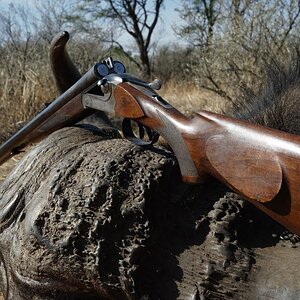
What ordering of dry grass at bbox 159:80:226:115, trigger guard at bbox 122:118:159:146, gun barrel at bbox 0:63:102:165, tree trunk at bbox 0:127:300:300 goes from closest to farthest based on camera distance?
tree trunk at bbox 0:127:300:300, trigger guard at bbox 122:118:159:146, gun barrel at bbox 0:63:102:165, dry grass at bbox 159:80:226:115

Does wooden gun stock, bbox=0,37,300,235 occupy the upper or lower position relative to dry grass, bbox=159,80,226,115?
upper

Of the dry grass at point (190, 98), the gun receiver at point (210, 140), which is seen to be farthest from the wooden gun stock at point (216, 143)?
the dry grass at point (190, 98)

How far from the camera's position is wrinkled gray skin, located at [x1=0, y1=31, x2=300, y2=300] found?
150cm

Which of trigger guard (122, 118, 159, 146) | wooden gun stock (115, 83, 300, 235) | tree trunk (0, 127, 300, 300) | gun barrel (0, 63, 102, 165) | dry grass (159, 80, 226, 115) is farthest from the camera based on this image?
dry grass (159, 80, 226, 115)

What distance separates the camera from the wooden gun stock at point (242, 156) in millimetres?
1354

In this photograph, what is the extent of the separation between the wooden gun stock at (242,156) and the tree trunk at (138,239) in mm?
100

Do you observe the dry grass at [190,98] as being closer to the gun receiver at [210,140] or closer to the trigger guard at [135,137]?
the gun receiver at [210,140]

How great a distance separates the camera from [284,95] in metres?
2.11

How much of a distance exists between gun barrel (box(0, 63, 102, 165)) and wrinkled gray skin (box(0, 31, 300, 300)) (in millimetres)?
388

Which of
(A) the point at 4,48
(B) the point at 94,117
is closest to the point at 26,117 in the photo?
(A) the point at 4,48

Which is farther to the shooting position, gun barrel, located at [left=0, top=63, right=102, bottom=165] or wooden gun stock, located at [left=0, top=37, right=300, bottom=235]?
gun barrel, located at [left=0, top=63, right=102, bottom=165]

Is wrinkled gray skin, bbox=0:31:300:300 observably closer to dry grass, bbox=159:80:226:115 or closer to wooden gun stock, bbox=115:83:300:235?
wooden gun stock, bbox=115:83:300:235

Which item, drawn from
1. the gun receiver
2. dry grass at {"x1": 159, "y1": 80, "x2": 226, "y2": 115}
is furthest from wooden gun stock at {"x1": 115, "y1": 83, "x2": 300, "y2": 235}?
dry grass at {"x1": 159, "y1": 80, "x2": 226, "y2": 115}

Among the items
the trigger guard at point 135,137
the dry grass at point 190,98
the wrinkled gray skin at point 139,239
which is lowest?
the dry grass at point 190,98
